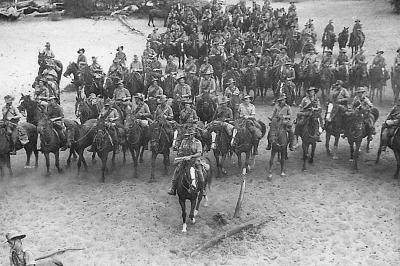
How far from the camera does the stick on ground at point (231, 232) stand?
10.9 metres

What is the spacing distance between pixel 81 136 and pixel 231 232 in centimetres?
555

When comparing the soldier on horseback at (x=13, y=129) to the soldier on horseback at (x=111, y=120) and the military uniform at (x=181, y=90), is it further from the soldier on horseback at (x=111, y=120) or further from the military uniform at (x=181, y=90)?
the military uniform at (x=181, y=90)

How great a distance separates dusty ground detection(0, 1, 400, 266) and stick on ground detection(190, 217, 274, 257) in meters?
0.13

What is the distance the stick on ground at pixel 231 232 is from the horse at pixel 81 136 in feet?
16.8

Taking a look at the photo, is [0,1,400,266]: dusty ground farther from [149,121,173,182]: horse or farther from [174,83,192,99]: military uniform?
[174,83,192,99]: military uniform

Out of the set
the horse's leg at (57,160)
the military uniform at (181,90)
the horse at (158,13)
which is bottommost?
the horse's leg at (57,160)

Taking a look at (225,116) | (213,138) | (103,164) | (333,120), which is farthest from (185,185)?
(333,120)

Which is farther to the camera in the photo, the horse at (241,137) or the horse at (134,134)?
the horse at (134,134)

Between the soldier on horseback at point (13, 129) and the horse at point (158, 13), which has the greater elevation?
the horse at point (158, 13)

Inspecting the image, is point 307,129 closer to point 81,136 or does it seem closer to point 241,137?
point 241,137

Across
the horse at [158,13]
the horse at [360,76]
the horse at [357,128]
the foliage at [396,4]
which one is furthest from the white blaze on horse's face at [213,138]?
the foliage at [396,4]

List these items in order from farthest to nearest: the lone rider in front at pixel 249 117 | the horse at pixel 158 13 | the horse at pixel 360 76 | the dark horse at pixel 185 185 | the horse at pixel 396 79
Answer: the horse at pixel 158 13 < the horse at pixel 360 76 < the horse at pixel 396 79 < the lone rider in front at pixel 249 117 < the dark horse at pixel 185 185

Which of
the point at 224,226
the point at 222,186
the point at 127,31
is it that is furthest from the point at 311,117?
the point at 127,31

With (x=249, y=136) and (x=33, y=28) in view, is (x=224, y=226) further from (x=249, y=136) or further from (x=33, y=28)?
(x=33, y=28)
